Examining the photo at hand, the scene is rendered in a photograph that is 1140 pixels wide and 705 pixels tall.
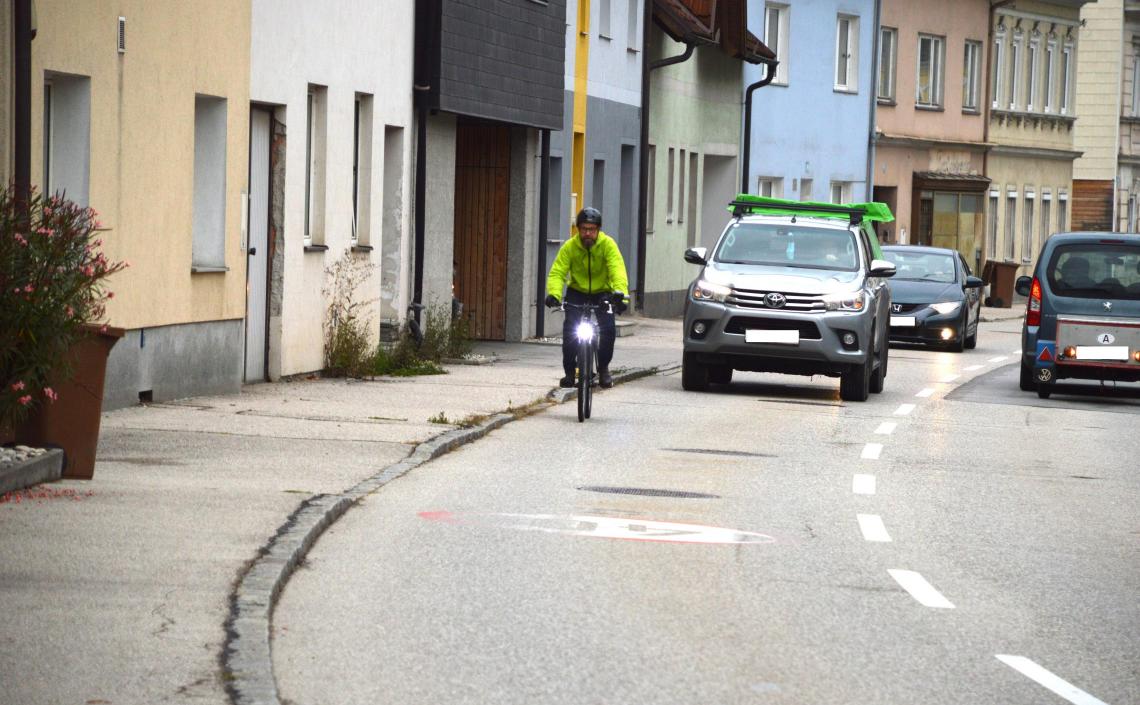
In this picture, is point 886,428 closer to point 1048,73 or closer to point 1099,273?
point 1099,273

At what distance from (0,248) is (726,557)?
3.91 m

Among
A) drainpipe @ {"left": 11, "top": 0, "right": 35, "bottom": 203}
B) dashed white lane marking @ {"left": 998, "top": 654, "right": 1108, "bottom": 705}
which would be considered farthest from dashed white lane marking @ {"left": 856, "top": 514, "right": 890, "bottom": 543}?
drainpipe @ {"left": 11, "top": 0, "right": 35, "bottom": 203}

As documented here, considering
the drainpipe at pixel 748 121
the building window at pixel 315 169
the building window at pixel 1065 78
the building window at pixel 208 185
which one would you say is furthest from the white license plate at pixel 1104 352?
the building window at pixel 1065 78

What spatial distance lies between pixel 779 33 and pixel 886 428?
31.5 m

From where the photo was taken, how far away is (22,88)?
13539 mm

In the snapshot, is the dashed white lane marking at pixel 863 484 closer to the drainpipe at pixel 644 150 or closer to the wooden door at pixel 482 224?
the wooden door at pixel 482 224

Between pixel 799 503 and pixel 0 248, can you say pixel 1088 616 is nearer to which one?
pixel 799 503

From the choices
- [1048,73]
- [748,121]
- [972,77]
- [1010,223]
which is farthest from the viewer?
[1048,73]

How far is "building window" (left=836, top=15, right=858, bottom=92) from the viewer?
168ft

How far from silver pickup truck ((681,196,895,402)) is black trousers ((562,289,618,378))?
2.61 m

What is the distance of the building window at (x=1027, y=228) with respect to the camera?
2386 inches

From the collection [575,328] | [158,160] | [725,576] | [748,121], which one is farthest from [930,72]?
[725,576]

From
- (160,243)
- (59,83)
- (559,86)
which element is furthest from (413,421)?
(559,86)

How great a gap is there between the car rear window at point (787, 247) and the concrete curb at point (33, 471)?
11583 mm
